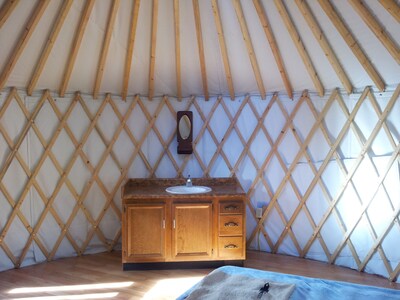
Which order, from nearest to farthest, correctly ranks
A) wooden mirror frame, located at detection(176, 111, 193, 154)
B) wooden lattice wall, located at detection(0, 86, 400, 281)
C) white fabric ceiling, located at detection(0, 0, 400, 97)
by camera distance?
white fabric ceiling, located at detection(0, 0, 400, 97) < wooden lattice wall, located at detection(0, 86, 400, 281) < wooden mirror frame, located at detection(176, 111, 193, 154)

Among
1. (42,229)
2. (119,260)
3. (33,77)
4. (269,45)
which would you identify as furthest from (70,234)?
(269,45)

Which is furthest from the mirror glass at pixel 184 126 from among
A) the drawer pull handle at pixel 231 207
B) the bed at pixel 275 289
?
the bed at pixel 275 289

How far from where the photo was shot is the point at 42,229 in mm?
3746

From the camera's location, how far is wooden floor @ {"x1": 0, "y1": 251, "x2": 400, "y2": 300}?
3074 millimetres

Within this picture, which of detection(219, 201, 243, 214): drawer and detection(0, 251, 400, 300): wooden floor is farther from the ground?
detection(219, 201, 243, 214): drawer

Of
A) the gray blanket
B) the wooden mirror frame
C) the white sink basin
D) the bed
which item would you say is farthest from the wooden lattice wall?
the gray blanket

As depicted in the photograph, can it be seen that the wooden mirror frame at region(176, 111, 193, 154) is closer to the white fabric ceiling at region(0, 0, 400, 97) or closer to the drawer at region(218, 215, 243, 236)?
the white fabric ceiling at region(0, 0, 400, 97)

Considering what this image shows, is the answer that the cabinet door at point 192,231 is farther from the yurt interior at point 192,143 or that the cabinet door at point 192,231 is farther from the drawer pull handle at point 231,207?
the drawer pull handle at point 231,207

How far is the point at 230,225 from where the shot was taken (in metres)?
3.52

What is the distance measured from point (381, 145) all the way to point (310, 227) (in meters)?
1.01

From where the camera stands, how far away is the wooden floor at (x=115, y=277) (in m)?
3.07

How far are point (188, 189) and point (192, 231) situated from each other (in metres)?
0.40

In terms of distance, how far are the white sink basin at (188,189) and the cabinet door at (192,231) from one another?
0.42ft

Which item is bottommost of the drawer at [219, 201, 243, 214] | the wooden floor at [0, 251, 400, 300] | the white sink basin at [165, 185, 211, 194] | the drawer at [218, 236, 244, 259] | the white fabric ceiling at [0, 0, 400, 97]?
the wooden floor at [0, 251, 400, 300]
